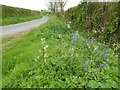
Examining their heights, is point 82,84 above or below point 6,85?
above

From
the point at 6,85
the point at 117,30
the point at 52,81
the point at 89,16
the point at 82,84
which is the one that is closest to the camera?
the point at 82,84

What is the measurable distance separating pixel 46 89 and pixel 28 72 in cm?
122

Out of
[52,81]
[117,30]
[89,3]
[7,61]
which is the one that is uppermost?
[89,3]

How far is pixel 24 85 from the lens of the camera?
403 centimetres

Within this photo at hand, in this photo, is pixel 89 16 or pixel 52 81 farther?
pixel 89 16

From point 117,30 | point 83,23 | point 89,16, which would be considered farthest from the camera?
point 83,23

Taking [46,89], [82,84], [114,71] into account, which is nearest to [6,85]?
[46,89]

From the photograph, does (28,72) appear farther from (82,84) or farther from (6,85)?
(82,84)

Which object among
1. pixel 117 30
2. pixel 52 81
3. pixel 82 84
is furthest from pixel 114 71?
pixel 117 30

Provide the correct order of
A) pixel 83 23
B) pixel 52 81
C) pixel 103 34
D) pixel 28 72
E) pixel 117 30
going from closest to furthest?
pixel 52 81, pixel 28 72, pixel 117 30, pixel 103 34, pixel 83 23

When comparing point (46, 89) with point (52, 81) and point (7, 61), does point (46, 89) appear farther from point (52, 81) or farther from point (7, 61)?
point (7, 61)

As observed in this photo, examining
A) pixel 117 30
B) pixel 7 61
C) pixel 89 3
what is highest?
pixel 89 3

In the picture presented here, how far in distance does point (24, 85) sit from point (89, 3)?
720 cm

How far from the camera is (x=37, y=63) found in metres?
4.89
